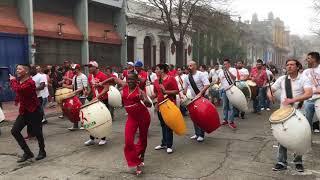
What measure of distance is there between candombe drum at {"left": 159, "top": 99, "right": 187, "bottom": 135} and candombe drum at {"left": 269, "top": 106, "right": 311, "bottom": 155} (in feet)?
7.07

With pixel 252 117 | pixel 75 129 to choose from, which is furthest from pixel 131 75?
pixel 252 117

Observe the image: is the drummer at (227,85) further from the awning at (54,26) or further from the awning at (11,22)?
the awning at (54,26)

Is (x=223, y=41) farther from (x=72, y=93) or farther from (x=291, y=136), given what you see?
(x=291, y=136)

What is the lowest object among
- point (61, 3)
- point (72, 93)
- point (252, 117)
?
point (252, 117)

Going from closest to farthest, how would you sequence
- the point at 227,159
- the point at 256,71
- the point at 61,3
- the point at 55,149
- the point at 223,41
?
the point at 227,159 < the point at 55,149 < the point at 256,71 < the point at 61,3 < the point at 223,41

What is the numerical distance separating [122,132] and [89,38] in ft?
46.2

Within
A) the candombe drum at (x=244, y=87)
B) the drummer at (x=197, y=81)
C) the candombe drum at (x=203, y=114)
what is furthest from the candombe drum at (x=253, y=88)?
the candombe drum at (x=203, y=114)

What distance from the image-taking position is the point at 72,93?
33.3 feet

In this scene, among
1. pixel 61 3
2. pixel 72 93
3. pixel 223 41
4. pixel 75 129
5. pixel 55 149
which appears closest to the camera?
pixel 55 149

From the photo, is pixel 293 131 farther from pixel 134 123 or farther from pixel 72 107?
pixel 72 107

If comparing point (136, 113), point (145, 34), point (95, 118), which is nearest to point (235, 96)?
point (95, 118)

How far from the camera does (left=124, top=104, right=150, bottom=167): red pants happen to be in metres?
6.66

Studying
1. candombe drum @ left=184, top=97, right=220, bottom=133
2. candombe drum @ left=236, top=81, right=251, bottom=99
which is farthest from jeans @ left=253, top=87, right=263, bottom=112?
candombe drum @ left=184, top=97, right=220, bottom=133

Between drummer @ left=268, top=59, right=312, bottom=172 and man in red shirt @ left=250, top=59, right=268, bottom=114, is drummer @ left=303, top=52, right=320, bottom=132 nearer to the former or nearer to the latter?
drummer @ left=268, top=59, right=312, bottom=172
